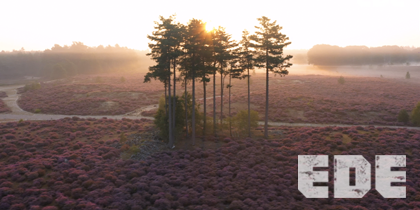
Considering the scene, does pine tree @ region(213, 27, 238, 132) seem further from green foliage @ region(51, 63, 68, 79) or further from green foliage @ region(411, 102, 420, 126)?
green foliage @ region(51, 63, 68, 79)

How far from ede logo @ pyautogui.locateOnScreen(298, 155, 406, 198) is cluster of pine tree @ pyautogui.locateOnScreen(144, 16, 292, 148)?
Answer: 10.5 metres

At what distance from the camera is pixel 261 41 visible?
31.1 meters

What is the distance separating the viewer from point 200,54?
93.6 ft

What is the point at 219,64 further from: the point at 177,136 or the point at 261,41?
the point at 177,136

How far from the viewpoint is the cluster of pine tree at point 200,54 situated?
26.9 m

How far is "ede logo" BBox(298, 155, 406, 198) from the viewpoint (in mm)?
18617

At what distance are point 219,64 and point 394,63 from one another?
225233mm

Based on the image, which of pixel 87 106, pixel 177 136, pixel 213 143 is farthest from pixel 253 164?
pixel 87 106

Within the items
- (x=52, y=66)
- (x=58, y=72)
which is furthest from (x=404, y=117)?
(x=52, y=66)

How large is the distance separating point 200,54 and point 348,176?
1961 centimetres

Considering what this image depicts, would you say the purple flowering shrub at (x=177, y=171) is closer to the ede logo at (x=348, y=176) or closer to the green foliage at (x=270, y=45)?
the ede logo at (x=348, y=176)

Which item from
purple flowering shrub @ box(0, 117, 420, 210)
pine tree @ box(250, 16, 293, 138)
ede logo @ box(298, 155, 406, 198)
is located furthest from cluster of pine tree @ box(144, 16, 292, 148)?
ede logo @ box(298, 155, 406, 198)

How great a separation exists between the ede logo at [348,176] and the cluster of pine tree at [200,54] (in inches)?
415

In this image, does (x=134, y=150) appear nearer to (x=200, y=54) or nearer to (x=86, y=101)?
(x=200, y=54)
